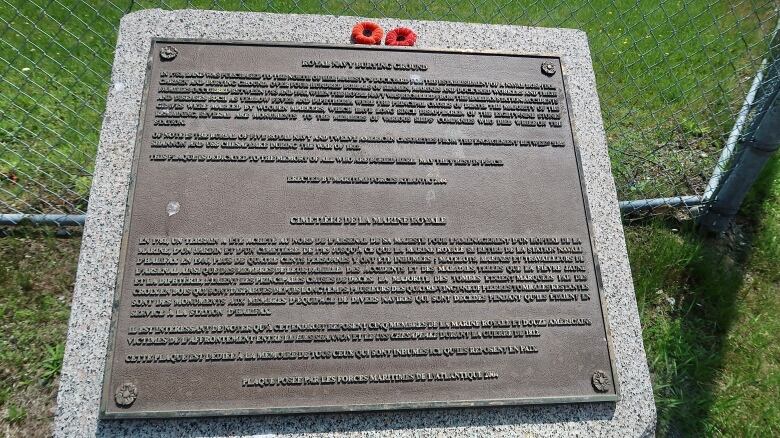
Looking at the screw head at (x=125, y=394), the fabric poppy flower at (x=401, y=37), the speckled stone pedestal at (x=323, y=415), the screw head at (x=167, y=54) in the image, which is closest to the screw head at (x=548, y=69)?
the speckled stone pedestal at (x=323, y=415)

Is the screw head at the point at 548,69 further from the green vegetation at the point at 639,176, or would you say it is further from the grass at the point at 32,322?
the grass at the point at 32,322

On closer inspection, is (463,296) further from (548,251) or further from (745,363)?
(745,363)

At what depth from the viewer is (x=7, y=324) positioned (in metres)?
3.41

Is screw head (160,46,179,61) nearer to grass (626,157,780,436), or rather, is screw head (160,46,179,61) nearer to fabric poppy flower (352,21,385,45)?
fabric poppy flower (352,21,385,45)

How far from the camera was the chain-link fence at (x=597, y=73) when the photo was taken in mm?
4156

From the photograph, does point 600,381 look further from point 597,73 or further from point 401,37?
point 597,73

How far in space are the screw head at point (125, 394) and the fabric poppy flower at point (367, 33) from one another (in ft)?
7.00

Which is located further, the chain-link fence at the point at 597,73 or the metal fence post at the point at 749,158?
the chain-link fence at the point at 597,73

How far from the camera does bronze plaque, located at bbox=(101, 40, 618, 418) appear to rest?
2.36 m

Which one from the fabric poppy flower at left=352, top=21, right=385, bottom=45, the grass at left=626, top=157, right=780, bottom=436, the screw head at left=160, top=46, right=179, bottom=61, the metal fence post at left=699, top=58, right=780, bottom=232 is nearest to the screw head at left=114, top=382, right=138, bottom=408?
the screw head at left=160, top=46, right=179, bottom=61

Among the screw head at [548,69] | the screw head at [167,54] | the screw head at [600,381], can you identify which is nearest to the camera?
the screw head at [600,381]

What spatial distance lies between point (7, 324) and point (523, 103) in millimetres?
3358

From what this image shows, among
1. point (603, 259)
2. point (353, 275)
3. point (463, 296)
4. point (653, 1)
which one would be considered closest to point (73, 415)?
point (353, 275)

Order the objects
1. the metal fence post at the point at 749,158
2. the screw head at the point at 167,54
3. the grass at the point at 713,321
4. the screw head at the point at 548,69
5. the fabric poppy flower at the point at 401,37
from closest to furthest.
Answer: the screw head at the point at 167,54
the screw head at the point at 548,69
the fabric poppy flower at the point at 401,37
the grass at the point at 713,321
the metal fence post at the point at 749,158
